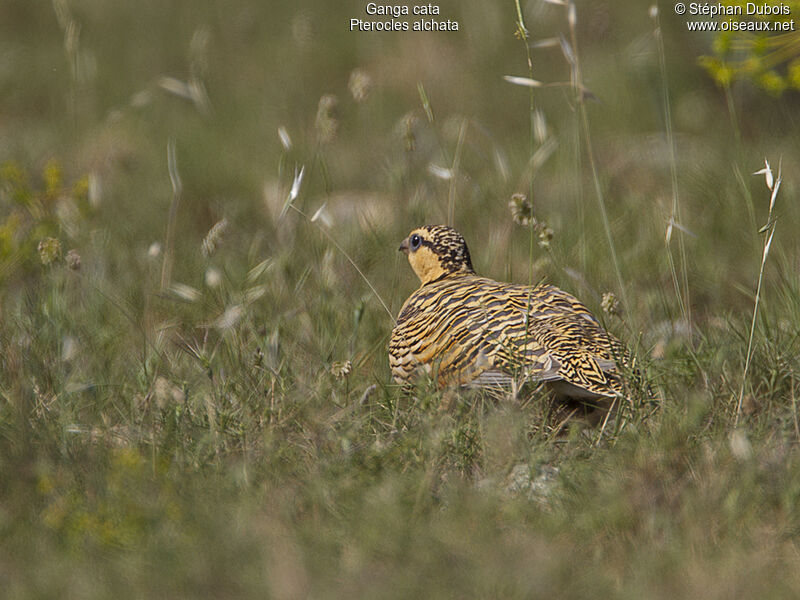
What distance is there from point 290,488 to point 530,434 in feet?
3.02

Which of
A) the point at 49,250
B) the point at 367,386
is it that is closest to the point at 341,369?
the point at 367,386

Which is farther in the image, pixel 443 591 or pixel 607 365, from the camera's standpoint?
pixel 607 365

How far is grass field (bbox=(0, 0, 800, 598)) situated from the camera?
247 cm

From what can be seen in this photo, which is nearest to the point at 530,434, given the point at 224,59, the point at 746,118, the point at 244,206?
the point at 244,206

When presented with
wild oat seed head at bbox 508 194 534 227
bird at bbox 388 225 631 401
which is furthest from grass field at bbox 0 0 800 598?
wild oat seed head at bbox 508 194 534 227

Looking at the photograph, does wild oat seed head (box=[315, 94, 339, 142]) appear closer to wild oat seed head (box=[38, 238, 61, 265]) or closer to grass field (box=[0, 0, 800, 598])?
grass field (box=[0, 0, 800, 598])

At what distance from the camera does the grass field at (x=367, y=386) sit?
2.47 m

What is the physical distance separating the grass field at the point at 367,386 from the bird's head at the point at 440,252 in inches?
10.4

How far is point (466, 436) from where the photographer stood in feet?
10.3

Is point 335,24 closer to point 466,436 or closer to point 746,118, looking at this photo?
point 746,118

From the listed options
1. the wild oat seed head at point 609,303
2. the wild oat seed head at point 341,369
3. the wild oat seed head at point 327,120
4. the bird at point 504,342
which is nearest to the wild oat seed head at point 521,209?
the bird at point 504,342

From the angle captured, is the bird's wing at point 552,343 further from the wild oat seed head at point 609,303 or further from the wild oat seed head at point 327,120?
the wild oat seed head at point 327,120

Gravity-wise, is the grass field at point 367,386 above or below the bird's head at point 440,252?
below

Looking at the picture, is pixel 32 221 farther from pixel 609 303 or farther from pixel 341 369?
pixel 609 303
